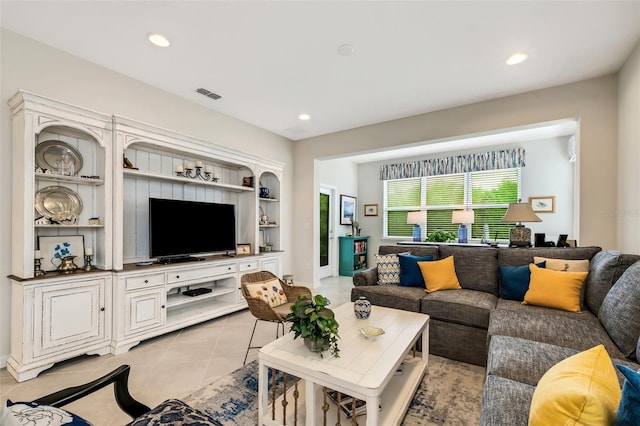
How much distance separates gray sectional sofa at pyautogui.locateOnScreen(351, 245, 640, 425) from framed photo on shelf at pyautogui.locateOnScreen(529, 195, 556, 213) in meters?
3.21

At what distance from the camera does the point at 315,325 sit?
1.66m

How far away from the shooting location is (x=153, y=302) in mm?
2979

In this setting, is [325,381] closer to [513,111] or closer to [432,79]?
[432,79]

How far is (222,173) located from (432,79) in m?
3.01

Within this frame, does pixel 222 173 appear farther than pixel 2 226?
Yes

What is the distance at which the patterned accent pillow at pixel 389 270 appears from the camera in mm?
3354

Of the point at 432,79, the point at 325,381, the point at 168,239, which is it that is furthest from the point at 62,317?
the point at 432,79

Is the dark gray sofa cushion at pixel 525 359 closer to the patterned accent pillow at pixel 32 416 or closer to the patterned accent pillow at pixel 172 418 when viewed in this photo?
the patterned accent pillow at pixel 172 418

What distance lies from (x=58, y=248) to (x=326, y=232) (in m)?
4.72

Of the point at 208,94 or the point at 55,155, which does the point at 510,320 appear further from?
the point at 55,155

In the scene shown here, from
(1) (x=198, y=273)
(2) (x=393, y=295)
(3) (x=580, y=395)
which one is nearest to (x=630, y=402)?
(3) (x=580, y=395)

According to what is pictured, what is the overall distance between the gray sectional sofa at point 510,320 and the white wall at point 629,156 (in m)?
0.39

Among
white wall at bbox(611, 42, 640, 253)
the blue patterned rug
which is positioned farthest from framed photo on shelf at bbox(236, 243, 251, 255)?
white wall at bbox(611, 42, 640, 253)

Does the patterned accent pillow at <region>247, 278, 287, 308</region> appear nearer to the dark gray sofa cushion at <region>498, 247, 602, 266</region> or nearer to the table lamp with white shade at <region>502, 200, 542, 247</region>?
the dark gray sofa cushion at <region>498, 247, 602, 266</region>
